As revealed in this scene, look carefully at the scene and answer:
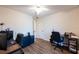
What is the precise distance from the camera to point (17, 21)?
2.12 m

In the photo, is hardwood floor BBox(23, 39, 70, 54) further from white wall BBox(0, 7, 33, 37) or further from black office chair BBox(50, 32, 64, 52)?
white wall BBox(0, 7, 33, 37)

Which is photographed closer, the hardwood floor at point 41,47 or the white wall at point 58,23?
the white wall at point 58,23

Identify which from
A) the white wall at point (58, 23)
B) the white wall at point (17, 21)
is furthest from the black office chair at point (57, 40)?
the white wall at point (17, 21)

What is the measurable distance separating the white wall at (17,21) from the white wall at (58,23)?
20 centimetres

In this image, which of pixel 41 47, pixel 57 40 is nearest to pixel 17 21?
pixel 41 47

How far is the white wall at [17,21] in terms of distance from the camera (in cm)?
201

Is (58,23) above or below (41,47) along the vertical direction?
above

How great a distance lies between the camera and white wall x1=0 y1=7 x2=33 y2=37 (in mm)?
2014

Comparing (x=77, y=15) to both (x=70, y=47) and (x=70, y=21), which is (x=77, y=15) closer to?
(x=70, y=21)

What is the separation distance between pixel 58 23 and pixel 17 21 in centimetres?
81

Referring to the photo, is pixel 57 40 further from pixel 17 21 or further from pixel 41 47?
pixel 17 21

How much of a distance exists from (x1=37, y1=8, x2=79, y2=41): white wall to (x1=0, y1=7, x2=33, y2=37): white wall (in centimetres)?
20

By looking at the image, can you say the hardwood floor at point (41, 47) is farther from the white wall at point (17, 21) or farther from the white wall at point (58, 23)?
the white wall at point (17, 21)

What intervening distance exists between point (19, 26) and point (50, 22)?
625mm
